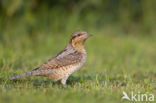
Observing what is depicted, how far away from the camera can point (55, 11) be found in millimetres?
14789

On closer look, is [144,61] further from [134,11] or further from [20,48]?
[134,11]

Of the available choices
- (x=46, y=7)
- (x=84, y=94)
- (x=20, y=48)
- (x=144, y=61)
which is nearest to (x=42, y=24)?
(x=46, y=7)

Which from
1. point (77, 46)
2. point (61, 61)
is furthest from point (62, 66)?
point (77, 46)

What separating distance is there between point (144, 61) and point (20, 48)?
4.29 m

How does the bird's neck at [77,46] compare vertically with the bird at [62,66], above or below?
above

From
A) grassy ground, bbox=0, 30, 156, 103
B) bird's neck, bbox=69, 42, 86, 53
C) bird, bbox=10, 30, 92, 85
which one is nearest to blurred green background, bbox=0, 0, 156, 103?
grassy ground, bbox=0, 30, 156, 103

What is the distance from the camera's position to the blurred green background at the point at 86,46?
6480 mm

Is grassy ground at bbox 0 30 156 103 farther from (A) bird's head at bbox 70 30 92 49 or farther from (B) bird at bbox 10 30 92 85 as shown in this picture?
(A) bird's head at bbox 70 30 92 49

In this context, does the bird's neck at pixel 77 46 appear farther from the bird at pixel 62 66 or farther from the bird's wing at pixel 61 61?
the bird's wing at pixel 61 61

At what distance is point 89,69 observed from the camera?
983 centimetres

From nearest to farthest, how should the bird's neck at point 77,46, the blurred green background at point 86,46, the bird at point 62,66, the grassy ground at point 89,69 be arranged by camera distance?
the grassy ground at point 89,69, the blurred green background at point 86,46, the bird at point 62,66, the bird's neck at point 77,46

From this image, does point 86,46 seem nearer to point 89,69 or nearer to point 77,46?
point 89,69

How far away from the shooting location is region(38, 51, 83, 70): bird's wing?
7.38 metres

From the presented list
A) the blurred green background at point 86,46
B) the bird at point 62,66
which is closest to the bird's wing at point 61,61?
the bird at point 62,66
